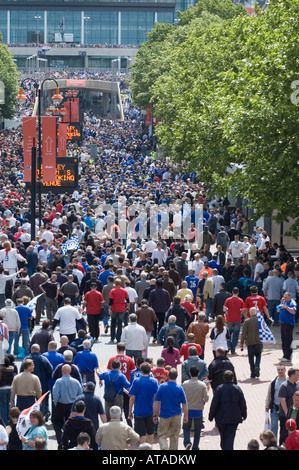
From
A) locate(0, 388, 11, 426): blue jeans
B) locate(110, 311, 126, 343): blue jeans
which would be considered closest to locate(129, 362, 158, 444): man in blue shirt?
locate(0, 388, 11, 426): blue jeans

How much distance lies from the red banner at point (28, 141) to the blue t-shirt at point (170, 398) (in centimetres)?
2387

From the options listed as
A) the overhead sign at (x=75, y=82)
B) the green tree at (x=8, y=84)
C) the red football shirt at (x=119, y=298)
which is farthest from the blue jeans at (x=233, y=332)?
the overhead sign at (x=75, y=82)

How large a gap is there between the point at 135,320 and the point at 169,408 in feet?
13.4

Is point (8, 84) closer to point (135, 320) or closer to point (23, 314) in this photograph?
point (23, 314)

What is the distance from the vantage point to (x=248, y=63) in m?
30.8

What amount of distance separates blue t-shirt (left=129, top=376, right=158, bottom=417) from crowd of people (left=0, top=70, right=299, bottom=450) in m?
0.02

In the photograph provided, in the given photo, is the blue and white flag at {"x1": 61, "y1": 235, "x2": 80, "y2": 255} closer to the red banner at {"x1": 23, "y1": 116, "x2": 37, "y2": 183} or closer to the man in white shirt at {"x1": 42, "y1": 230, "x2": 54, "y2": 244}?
the man in white shirt at {"x1": 42, "y1": 230, "x2": 54, "y2": 244}

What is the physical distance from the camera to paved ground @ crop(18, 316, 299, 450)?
17125 millimetres

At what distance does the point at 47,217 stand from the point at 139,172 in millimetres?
26866

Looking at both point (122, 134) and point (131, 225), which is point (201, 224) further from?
point (122, 134)

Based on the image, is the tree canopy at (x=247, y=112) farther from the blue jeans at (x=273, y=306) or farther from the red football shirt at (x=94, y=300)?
the red football shirt at (x=94, y=300)

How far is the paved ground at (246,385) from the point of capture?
17125mm

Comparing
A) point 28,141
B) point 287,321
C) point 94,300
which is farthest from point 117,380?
point 28,141
